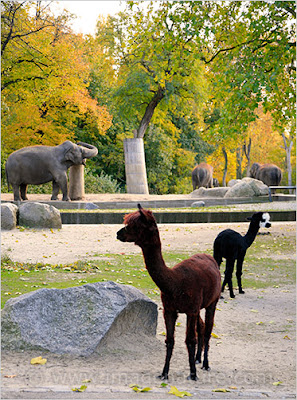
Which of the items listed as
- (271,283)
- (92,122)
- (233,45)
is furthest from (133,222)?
(92,122)

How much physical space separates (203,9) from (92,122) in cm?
2221

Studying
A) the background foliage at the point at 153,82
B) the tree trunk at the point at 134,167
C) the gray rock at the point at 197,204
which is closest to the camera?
the background foliage at the point at 153,82

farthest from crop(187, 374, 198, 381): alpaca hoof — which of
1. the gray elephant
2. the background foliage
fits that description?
the gray elephant

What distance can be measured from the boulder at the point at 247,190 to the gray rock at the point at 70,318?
22275mm

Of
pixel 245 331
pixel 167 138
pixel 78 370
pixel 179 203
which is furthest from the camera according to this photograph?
pixel 167 138

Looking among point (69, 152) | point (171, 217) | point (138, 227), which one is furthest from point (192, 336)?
point (69, 152)

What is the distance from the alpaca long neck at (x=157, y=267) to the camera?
5.02 m

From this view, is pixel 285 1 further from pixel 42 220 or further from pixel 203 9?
pixel 42 220

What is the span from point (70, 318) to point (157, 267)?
61.3 inches

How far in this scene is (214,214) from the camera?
20.9 m

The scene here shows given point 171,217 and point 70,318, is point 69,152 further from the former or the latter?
point 70,318

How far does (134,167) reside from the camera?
3288cm

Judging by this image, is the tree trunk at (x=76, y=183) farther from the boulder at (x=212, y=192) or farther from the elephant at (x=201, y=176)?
the elephant at (x=201, y=176)

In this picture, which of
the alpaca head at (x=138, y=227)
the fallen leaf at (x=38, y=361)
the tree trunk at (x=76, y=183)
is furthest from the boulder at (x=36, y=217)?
the alpaca head at (x=138, y=227)
